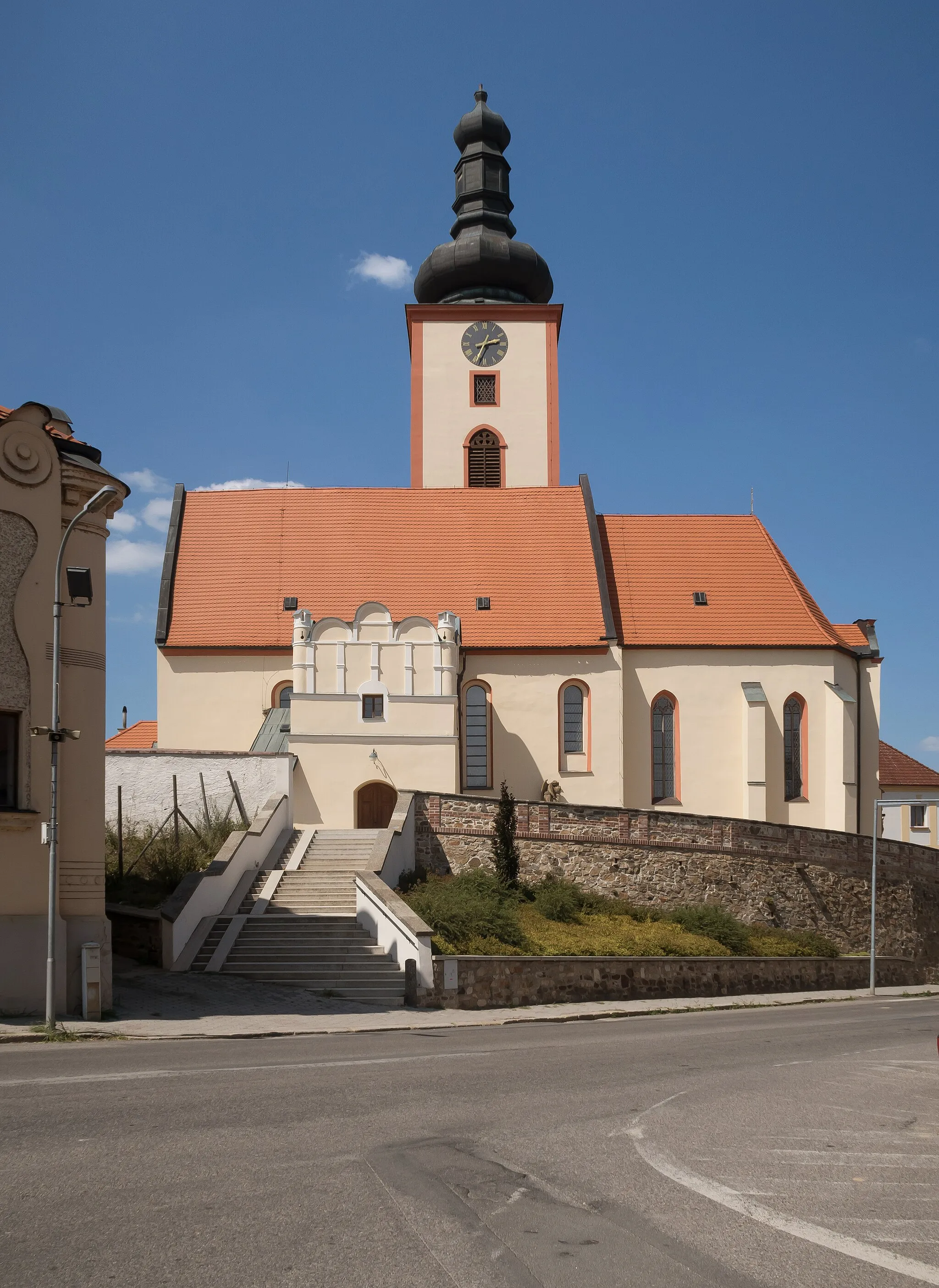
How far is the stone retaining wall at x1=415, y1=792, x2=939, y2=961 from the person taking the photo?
3002cm

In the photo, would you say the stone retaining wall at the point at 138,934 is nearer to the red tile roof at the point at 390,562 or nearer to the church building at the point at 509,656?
the church building at the point at 509,656

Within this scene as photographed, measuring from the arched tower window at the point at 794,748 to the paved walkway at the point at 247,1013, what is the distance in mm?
14323

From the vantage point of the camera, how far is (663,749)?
121 ft

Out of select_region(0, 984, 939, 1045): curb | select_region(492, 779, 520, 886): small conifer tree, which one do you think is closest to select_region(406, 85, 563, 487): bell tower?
select_region(492, 779, 520, 886): small conifer tree

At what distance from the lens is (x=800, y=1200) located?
7.41 metres

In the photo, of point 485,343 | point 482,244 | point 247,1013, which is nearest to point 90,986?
point 247,1013

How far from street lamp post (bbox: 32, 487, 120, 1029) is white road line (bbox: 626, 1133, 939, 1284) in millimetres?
10065

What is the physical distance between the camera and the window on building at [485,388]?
1767 inches

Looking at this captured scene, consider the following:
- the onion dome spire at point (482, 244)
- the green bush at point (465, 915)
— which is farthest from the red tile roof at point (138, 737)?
the onion dome spire at point (482, 244)

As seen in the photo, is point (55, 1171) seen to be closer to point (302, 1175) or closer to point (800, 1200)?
point (302, 1175)

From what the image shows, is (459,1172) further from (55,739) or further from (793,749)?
(793,749)

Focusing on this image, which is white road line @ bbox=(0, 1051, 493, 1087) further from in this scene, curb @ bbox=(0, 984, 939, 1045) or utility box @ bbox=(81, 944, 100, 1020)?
utility box @ bbox=(81, 944, 100, 1020)

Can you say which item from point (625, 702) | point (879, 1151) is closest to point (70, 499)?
point (879, 1151)

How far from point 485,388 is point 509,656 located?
12.9 meters
